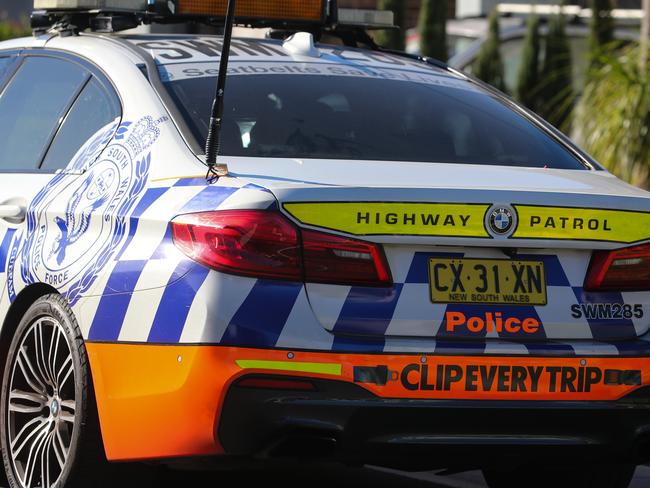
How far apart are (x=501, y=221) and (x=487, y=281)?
165 mm

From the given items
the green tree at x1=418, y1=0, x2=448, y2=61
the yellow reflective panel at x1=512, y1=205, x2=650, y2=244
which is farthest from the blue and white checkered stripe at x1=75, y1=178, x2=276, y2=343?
the green tree at x1=418, y1=0, x2=448, y2=61

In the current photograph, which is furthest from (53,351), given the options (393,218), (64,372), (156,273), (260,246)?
(393,218)

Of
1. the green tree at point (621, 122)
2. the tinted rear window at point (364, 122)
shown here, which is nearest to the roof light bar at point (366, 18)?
the tinted rear window at point (364, 122)

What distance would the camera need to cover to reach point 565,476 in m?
5.38

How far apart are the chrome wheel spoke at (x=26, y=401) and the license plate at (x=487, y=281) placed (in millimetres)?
1371

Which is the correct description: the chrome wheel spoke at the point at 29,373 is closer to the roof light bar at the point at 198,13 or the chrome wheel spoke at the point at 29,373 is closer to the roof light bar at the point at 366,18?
the roof light bar at the point at 198,13

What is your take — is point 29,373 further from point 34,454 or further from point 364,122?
point 364,122

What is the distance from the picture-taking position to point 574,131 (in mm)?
14188

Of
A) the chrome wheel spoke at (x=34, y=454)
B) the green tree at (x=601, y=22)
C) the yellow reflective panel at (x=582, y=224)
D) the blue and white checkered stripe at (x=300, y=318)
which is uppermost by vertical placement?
the yellow reflective panel at (x=582, y=224)

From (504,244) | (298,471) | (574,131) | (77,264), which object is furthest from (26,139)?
(574,131)

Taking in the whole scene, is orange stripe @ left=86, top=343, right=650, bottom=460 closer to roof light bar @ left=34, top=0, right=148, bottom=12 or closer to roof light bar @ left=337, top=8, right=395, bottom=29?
roof light bar @ left=34, top=0, right=148, bottom=12

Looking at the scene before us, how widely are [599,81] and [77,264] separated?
33.1ft

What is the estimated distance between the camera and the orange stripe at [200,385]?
4.13m

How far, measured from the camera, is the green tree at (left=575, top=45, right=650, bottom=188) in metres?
13.2
